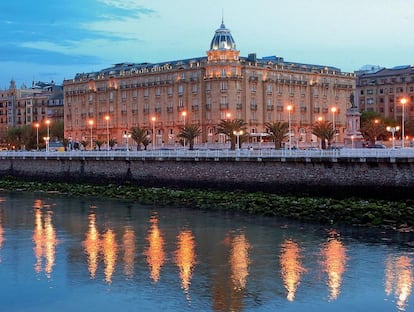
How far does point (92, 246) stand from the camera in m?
41.3

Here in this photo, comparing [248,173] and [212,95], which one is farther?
[212,95]

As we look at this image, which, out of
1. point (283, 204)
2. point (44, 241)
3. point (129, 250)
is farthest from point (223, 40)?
point (129, 250)

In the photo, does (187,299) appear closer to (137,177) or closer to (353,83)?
(137,177)

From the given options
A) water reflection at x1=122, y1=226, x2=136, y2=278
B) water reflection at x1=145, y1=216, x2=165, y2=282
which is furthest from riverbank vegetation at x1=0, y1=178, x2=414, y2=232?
water reflection at x1=122, y1=226, x2=136, y2=278

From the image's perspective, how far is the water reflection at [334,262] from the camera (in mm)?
31625

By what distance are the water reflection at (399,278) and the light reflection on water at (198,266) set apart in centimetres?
4

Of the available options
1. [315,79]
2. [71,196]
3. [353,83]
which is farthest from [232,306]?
[353,83]

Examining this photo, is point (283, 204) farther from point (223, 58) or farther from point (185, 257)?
point (223, 58)

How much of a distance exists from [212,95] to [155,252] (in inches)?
2846

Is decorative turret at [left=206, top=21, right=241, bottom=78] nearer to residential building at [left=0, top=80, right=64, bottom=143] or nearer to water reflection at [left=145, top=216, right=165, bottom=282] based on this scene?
residential building at [left=0, top=80, right=64, bottom=143]

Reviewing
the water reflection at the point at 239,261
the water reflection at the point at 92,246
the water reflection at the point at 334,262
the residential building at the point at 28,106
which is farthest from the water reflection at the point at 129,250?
the residential building at the point at 28,106

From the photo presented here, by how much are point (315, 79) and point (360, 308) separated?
9636 cm

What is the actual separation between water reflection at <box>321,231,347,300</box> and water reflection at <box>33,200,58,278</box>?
42.7 ft

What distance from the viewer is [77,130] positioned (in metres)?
136
